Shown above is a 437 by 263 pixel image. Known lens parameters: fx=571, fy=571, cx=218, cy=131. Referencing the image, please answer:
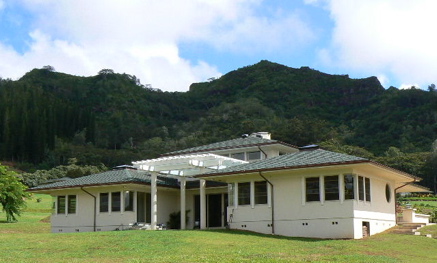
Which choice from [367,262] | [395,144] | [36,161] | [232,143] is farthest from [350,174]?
[36,161]

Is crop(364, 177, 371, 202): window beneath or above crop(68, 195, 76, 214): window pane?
above

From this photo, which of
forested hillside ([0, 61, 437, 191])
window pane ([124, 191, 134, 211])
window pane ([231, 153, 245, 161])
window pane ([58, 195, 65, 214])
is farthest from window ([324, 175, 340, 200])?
forested hillside ([0, 61, 437, 191])

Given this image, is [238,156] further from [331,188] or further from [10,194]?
[10,194]

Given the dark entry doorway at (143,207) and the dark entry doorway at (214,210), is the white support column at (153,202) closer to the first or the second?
the dark entry doorway at (143,207)

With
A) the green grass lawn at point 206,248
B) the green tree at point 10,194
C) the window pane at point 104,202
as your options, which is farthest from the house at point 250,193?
the green tree at point 10,194

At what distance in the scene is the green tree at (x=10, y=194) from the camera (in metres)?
39.0

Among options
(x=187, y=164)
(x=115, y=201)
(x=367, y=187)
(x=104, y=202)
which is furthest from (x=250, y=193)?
(x=104, y=202)

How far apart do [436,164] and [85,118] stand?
7221 cm

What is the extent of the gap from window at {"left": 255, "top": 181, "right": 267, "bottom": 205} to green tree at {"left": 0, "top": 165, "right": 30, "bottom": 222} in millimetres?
19809

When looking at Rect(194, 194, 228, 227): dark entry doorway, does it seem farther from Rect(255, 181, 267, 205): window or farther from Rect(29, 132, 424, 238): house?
Rect(255, 181, 267, 205): window

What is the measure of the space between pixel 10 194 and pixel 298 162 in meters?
22.5

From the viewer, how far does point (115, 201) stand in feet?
104

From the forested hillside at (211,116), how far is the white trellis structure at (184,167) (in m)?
47.5

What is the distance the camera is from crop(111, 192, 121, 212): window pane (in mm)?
31641
